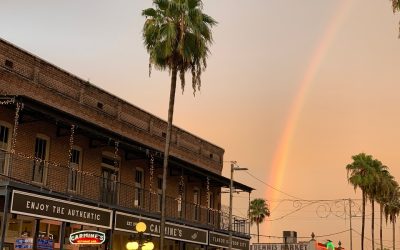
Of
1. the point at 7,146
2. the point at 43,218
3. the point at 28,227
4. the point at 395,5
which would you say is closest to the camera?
the point at 395,5

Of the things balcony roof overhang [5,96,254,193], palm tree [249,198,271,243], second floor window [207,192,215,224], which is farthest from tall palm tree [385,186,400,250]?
balcony roof overhang [5,96,254,193]

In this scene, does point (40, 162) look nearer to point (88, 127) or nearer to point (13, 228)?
point (88, 127)

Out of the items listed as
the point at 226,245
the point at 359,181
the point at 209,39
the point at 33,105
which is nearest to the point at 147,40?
the point at 209,39

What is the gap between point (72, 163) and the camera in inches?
1007

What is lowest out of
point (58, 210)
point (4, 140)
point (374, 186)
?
point (58, 210)

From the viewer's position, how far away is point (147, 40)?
25.5 meters

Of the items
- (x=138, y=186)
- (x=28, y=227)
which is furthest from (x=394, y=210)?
(x=28, y=227)

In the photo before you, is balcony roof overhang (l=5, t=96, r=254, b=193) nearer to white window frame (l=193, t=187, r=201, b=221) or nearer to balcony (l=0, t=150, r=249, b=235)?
balcony (l=0, t=150, r=249, b=235)

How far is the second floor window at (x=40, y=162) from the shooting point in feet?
75.5

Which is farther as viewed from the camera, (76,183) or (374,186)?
(374,186)

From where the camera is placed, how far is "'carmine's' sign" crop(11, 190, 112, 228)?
1828 cm

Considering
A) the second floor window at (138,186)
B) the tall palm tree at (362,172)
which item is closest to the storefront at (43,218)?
the second floor window at (138,186)

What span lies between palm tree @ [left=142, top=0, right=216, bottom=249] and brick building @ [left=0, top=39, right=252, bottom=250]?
378cm

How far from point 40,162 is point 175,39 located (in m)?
7.91
